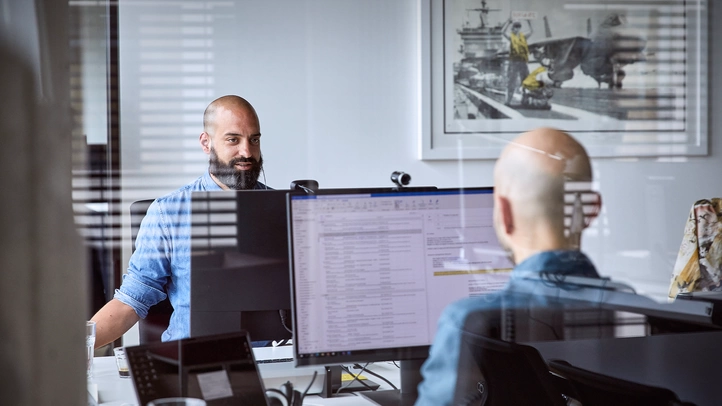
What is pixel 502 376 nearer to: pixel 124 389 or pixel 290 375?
pixel 290 375

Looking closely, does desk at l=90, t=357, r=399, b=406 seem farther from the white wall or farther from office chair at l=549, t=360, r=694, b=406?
the white wall

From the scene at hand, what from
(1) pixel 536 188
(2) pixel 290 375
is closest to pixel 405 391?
(2) pixel 290 375

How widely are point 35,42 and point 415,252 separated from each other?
2.90 ft

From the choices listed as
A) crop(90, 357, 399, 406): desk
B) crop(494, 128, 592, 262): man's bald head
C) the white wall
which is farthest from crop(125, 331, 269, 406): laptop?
the white wall

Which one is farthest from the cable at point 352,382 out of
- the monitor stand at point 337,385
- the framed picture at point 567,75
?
the framed picture at point 567,75

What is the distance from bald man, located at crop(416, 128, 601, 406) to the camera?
1149mm

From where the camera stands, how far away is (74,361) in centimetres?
29

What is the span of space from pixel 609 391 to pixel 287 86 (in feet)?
6.36

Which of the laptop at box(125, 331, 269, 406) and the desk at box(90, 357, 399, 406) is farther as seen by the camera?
the desk at box(90, 357, 399, 406)

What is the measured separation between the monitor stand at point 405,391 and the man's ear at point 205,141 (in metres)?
1.60

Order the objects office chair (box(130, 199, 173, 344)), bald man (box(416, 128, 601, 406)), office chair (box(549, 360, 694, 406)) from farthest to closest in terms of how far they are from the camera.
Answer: office chair (box(130, 199, 173, 344)) < bald man (box(416, 128, 601, 406)) < office chair (box(549, 360, 694, 406))

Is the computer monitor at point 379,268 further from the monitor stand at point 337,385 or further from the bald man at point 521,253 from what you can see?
the monitor stand at point 337,385

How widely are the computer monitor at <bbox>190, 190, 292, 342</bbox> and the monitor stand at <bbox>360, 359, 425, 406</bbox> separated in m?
0.25

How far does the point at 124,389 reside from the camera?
122cm
